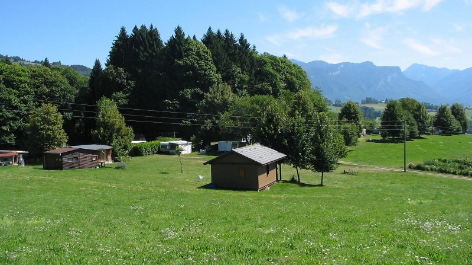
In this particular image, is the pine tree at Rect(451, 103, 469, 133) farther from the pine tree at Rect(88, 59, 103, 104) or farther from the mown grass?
the pine tree at Rect(88, 59, 103, 104)

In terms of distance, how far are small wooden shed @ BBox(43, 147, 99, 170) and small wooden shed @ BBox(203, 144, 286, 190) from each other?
24.8 meters

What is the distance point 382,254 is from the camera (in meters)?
12.5

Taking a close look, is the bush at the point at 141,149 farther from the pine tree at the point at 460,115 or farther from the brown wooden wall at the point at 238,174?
the pine tree at the point at 460,115

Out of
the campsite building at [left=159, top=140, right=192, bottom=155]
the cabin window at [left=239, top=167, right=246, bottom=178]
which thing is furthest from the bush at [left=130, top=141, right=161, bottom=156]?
the cabin window at [left=239, top=167, right=246, bottom=178]

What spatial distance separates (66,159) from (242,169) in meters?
29.0

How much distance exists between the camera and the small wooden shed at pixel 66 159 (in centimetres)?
5484

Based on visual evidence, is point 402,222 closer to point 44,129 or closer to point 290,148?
point 290,148

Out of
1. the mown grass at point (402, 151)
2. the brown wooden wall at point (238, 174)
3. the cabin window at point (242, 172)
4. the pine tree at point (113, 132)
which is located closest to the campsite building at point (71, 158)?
the pine tree at point (113, 132)

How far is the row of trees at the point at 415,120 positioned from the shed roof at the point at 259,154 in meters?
65.4

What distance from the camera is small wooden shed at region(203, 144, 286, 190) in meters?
40.8

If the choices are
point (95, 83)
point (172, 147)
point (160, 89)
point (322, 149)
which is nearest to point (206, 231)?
point (322, 149)

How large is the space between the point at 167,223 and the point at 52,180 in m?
27.2

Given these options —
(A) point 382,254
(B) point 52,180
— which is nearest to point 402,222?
(A) point 382,254

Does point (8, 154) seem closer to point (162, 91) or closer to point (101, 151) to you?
point (101, 151)
